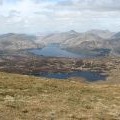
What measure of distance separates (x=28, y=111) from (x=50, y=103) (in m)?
5.14

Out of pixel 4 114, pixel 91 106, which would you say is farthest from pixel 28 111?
pixel 91 106

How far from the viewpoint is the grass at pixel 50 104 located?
26803 mm

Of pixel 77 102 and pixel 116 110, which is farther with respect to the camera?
pixel 77 102

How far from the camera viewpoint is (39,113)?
27.2 metres

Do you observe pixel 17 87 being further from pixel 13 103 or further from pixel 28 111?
pixel 28 111

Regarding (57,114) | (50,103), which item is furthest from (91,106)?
(57,114)

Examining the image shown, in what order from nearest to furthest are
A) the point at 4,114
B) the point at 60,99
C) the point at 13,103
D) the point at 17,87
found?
the point at 4,114, the point at 13,103, the point at 60,99, the point at 17,87

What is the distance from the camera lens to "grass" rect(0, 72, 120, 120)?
2680 centimetres

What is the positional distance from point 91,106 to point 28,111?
7747 millimetres

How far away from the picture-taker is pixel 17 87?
39.9 m

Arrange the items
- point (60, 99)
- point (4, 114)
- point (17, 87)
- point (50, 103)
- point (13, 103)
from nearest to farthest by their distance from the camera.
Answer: point (4, 114) → point (13, 103) → point (50, 103) → point (60, 99) → point (17, 87)

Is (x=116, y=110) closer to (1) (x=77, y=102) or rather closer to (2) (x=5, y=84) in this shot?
(1) (x=77, y=102)

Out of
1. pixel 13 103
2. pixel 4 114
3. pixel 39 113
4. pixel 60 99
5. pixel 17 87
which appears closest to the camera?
pixel 4 114

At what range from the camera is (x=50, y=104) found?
104 feet
